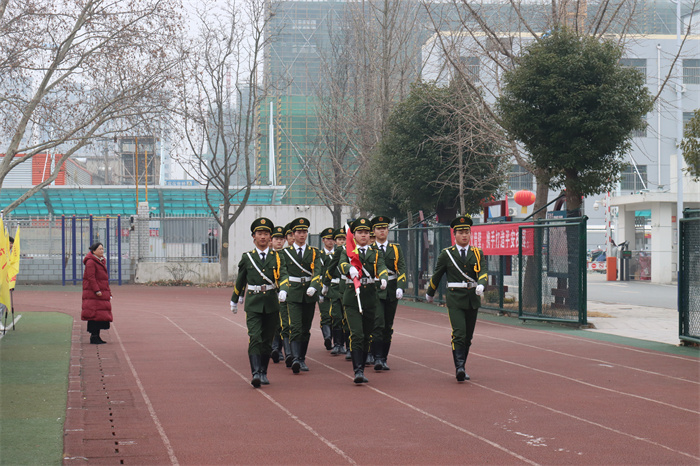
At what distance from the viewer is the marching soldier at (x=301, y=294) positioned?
10.6 m

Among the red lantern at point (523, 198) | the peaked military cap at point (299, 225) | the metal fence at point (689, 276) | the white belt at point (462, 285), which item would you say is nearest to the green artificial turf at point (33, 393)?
the peaked military cap at point (299, 225)

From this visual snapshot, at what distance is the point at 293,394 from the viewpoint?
900cm

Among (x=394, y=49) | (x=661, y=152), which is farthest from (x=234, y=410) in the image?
(x=661, y=152)

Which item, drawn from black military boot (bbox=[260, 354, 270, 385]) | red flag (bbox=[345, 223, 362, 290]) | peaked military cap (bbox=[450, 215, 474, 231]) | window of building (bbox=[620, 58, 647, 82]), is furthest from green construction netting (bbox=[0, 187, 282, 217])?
black military boot (bbox=[260, 354, 270, 385])

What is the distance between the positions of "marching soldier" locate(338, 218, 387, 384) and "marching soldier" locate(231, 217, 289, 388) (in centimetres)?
85

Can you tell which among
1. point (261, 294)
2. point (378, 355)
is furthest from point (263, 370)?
point (378, 355)

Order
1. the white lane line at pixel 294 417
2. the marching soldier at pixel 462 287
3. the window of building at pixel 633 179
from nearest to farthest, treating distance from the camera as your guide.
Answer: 1. the white lane line at pixel 294 417
2. the marching soldier at pixel 462 287
3. the window of building at pixel 633 179

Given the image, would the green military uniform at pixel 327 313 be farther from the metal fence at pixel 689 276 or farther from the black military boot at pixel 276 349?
the metal fence at pixel 689 276

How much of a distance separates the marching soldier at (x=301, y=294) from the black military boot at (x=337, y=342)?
5.47ft

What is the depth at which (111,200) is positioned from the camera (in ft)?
153

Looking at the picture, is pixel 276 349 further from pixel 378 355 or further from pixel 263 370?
pixel 263 370

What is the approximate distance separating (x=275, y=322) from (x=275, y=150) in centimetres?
4871

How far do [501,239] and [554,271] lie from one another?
242 centimetres

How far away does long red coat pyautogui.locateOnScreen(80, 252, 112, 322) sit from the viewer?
46.8 feet
